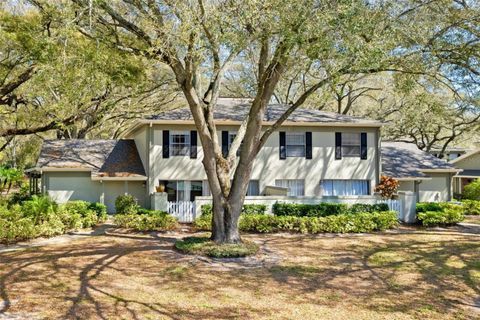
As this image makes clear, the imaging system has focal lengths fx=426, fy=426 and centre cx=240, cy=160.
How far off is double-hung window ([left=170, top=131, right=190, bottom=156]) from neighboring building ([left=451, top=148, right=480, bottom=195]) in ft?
75.8

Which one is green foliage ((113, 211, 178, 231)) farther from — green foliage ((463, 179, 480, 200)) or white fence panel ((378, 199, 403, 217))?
green foliage ((463, 179, 480, 200))

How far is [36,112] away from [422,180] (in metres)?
22.4

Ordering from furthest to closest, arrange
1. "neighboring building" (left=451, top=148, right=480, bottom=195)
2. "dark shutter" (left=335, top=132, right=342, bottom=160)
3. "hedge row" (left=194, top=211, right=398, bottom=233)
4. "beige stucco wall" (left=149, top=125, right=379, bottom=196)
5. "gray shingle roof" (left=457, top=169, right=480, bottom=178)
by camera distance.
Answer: "neighboring building" (left=451, top=148, right=480, bottom=195) < "gray shingle roof" (left=457, top=169, right=480, bottom=178) < "dark shutter" (left=335, top=132, right=342, bottom=160) < "beige stucco wall" (left=149, top=125, right=379, bottom=196) < "hedge row" (left=194, top=211, right=398, bottom=233)

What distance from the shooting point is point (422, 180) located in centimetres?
2473

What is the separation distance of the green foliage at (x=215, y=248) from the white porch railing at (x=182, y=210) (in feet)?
17.4

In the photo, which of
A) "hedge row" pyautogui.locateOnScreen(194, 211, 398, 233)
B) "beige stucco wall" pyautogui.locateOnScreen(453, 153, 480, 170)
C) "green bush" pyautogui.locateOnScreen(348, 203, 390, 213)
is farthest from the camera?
"beige stucco wall" pyautogui.locateOnScreen(453, 153, 480, 170)

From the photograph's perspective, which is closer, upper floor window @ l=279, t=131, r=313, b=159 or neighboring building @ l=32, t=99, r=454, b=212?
neighboring building @ l=32, t=99, r=454, b=212

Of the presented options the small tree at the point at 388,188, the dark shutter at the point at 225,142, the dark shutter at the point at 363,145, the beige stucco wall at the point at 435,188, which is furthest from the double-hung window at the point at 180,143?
the beige stucco wall at the point at 435,188

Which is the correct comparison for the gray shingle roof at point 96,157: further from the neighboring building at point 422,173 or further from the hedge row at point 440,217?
the neighboring building at point 422,173

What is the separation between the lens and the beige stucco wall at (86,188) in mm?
21703

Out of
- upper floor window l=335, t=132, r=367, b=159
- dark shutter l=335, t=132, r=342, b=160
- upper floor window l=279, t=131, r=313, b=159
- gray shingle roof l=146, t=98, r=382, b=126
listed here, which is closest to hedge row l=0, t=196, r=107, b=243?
gray shingle roof l=146, t=98, r=382, b=126

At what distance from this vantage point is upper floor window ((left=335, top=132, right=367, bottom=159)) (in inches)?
900

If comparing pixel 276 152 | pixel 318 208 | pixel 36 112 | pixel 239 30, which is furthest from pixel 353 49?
pixel 36 112

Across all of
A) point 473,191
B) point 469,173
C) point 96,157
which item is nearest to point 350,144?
point 473,191
